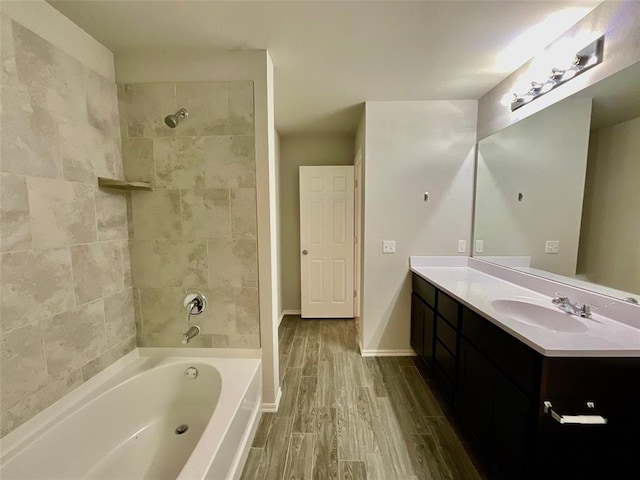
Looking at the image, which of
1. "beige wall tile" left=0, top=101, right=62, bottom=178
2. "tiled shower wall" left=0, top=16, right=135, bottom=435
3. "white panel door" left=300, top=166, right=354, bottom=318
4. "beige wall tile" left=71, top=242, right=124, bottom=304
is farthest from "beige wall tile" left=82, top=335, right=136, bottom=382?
"white panel door" left=300, top=166, right=354, bottom=318

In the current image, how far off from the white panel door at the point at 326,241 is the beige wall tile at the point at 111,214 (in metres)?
1.89

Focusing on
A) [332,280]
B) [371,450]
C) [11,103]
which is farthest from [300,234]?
[11,103]

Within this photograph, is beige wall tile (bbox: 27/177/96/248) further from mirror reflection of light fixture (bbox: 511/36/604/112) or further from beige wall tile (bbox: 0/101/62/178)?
mirror reflection of light fixture (bbox: 511/36/604/112)

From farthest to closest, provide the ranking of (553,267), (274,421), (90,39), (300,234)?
(300,234)
(274,421)
(553,267)
(90,39)

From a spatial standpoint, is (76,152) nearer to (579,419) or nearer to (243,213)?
(243,213)

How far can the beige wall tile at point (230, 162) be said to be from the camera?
1604 millimetres

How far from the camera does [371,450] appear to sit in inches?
57.2

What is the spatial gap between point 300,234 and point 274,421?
2037 mm

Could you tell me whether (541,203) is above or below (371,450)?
above

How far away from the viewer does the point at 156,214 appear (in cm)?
165

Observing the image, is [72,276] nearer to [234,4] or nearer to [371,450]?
[234,4]

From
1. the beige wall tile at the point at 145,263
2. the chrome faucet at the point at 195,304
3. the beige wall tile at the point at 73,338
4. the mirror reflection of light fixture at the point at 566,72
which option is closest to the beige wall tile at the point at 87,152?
the beige wall tile at the point at 145,263

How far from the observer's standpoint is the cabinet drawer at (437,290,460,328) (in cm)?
157

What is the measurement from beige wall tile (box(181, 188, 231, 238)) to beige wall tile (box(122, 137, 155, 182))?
27 cm
